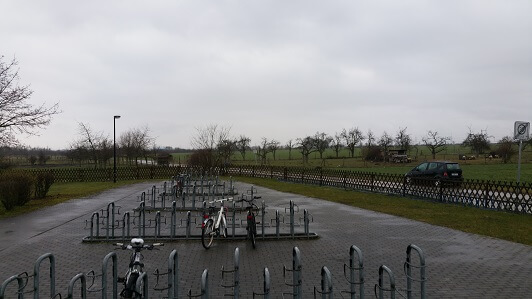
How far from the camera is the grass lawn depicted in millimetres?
10836

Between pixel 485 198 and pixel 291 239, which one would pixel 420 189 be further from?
pixel 291 239

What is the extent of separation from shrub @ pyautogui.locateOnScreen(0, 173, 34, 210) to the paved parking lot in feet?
10.3

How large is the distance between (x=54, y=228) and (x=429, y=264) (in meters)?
9.89

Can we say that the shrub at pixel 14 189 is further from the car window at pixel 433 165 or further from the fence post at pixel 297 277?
the car window at pixel 433 165

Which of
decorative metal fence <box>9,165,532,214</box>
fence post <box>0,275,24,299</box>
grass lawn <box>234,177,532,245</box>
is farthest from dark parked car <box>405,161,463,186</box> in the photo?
fence post <box>0,275,24,299</box>

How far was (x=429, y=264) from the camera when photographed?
25.9 ft

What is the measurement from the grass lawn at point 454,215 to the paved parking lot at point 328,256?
2.45 ft

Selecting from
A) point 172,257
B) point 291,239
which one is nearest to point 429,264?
point 291,239

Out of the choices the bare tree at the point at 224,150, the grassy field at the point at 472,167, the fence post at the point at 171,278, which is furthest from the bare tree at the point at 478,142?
the fence post at the point at 171,278

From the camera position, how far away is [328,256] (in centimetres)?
850

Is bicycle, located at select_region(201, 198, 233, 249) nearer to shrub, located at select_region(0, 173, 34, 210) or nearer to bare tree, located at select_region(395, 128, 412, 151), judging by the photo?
shrub, located at select_region(0, 173, 34, 210)

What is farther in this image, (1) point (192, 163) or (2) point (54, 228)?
(1) point (192, 163)

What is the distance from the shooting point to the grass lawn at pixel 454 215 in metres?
10.8

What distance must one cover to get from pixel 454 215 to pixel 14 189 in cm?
1579
